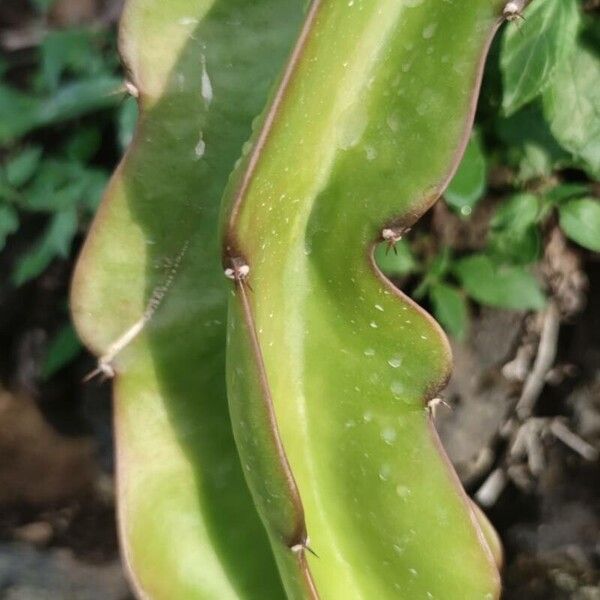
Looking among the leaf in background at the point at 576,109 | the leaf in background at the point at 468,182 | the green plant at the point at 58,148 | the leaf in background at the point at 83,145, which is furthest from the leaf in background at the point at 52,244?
the leaf in background at the point at 576,109

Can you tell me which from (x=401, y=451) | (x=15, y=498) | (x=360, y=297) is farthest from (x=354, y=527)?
(x=15, y=498)

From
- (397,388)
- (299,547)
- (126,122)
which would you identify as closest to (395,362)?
(397,388)

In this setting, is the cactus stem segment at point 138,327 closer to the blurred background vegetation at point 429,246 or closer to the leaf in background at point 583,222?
the blurred background vegetation at point 429,246

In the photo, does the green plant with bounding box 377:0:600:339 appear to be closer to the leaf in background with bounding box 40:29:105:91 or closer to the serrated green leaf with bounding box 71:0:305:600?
the serrated green leaf with bounding box 71:0:305:600

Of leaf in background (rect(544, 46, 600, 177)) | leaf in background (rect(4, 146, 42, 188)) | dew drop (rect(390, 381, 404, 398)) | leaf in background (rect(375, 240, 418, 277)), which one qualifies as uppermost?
leaf in background (rect(544, 46, 600, 177))

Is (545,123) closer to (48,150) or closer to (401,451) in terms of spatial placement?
(401,451)

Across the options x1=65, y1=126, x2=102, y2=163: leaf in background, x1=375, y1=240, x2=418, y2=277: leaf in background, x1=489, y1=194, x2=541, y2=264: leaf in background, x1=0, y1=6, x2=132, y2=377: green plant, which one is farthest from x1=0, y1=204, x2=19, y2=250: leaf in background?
x1=489, y1=194, x2=541, y2=264: leaf in background

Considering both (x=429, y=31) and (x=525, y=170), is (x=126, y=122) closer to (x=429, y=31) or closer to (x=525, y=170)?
(x=525, y=170)
